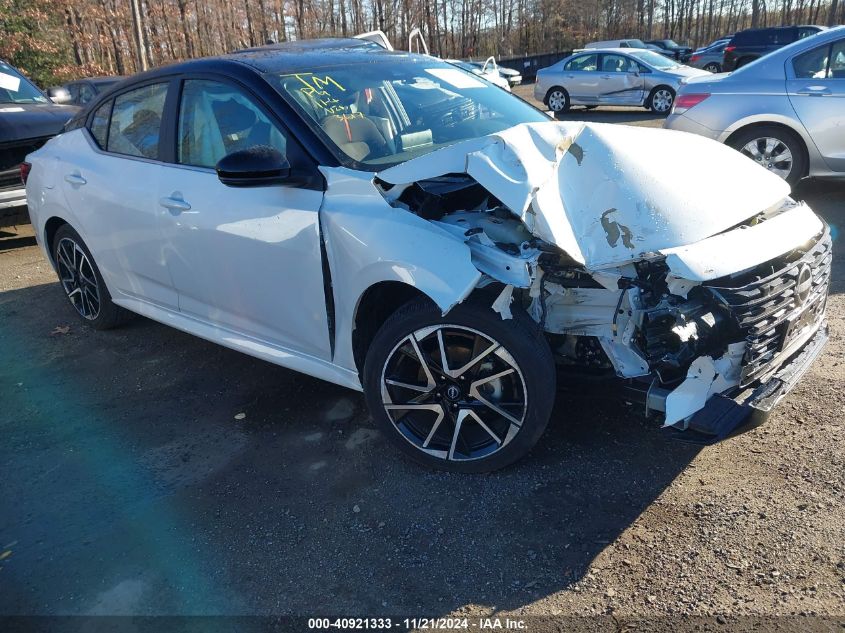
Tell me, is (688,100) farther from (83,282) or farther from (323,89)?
(83,282)

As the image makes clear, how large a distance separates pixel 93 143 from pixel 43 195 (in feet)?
2.44

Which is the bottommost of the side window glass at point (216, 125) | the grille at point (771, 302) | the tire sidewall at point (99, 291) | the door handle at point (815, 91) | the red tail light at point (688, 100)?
the tire sidewall at point (99, 291)

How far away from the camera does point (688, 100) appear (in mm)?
7266

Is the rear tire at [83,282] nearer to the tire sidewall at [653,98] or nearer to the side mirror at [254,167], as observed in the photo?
the side mirror at [254,167]

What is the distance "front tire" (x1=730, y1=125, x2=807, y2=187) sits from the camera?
6824 mm

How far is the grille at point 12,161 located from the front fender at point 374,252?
5689 millimetres

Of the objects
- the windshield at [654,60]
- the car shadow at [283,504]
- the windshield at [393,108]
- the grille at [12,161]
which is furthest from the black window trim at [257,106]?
the windshield at [654,60]

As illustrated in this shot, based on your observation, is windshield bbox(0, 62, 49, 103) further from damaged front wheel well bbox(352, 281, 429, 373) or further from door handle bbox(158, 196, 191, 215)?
damaged front wheel well bbox(352, 281, 429, 373)

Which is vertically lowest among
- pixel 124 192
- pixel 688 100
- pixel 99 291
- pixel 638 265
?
pixel 99 291

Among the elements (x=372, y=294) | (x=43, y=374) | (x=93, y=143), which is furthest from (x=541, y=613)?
(x=93, y=143)

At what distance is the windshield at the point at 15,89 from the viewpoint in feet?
27.5

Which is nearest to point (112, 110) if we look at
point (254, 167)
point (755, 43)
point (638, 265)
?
point (254, 167)

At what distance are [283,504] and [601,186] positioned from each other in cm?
190

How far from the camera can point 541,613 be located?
7.55ft
